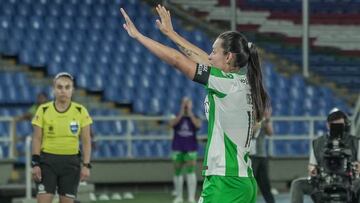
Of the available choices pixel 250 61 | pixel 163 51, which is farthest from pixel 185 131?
pixel 163 51

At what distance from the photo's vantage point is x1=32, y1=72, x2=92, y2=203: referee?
11328mm

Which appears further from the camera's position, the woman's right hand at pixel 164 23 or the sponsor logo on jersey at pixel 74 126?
the sponsor logo on jersey at pixel 74 126

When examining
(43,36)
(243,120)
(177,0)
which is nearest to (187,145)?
(43,36)

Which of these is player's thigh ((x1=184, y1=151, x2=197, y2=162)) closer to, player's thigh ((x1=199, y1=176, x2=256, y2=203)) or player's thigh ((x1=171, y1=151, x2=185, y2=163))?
player's thigh ((x1=171, y1=151, x2=185, y2=163))

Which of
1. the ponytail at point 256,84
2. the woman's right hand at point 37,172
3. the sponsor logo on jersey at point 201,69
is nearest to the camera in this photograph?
the sponsor logo on jersey at point 201,69

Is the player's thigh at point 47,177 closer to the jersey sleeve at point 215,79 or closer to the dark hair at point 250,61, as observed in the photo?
the dark hair at point 250,61

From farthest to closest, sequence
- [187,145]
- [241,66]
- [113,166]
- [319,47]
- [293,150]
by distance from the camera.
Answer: [319,47]
[293,150]
[113,166]
[187,145]
[241,66]

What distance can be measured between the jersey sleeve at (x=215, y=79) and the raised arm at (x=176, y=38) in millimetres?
196

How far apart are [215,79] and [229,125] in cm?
34

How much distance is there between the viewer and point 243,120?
6.61m

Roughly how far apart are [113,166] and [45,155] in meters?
8.99

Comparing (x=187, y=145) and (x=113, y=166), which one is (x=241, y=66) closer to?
(x=187, y=145)

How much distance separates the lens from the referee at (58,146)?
11.3 metres

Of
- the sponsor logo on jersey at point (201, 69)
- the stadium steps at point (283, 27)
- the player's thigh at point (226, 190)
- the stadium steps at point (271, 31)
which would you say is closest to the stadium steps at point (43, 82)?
the stadium steps at point (271, 31)
